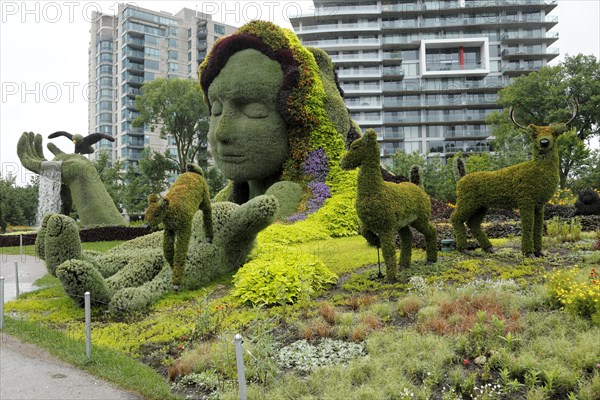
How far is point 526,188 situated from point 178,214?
6.42 meters

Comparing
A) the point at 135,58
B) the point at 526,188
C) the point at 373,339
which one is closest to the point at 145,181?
the point at 526,188

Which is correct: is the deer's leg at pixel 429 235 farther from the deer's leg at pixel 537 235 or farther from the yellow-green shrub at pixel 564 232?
the yellow-green shrub at pixel 564 232

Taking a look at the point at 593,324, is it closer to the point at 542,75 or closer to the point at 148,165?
the point at 148,165

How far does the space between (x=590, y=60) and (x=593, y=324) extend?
4000 cm

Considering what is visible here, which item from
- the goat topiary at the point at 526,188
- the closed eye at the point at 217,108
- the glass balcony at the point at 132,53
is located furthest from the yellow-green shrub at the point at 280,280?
the glass balcony at the point at 132,53

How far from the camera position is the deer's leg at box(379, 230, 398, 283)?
7.84 m

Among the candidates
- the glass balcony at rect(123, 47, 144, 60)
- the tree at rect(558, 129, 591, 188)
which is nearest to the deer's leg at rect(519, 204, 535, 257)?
the tree at rect(558, 129, 591, 188)

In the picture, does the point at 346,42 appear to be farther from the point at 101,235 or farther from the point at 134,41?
the point at 101,235

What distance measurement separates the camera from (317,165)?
51.2ft

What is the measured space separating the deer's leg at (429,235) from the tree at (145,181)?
2948 centimetres

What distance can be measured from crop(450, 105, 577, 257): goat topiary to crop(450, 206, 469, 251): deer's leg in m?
0.02

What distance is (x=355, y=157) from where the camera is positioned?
7898 millimetres

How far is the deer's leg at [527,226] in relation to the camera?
A: 29.0ft

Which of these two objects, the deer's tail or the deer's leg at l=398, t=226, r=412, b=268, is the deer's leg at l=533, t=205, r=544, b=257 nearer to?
the deer's tail
